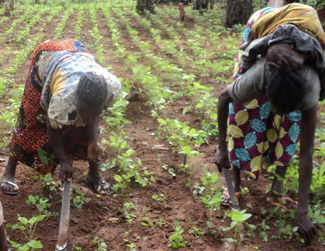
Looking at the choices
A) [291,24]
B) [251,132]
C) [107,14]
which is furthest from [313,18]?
[107,14]


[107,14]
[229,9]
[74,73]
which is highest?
[74,73]

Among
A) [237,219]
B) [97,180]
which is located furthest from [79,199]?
[237,219]

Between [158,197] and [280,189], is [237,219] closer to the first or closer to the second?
[280,189]

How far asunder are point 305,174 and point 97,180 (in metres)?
1.54

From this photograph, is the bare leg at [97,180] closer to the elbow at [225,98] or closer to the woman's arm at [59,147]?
the woman's arm at [59,147]

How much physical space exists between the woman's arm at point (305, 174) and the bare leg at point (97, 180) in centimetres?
143

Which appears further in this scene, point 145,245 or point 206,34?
point 206,34

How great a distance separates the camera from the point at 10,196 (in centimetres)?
283

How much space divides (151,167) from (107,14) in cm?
919

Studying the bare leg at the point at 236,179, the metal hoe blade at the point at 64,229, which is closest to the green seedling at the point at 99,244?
the metal hoe blade at the point at 64,229

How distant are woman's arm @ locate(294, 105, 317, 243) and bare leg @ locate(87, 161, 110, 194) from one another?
1435 millimetres

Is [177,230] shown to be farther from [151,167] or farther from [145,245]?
[151,167]

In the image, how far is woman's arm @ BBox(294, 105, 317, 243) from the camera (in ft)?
7.09

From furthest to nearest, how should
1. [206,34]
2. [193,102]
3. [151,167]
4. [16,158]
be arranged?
[206,34]
[193,102]
[151,167]
[16,158]
